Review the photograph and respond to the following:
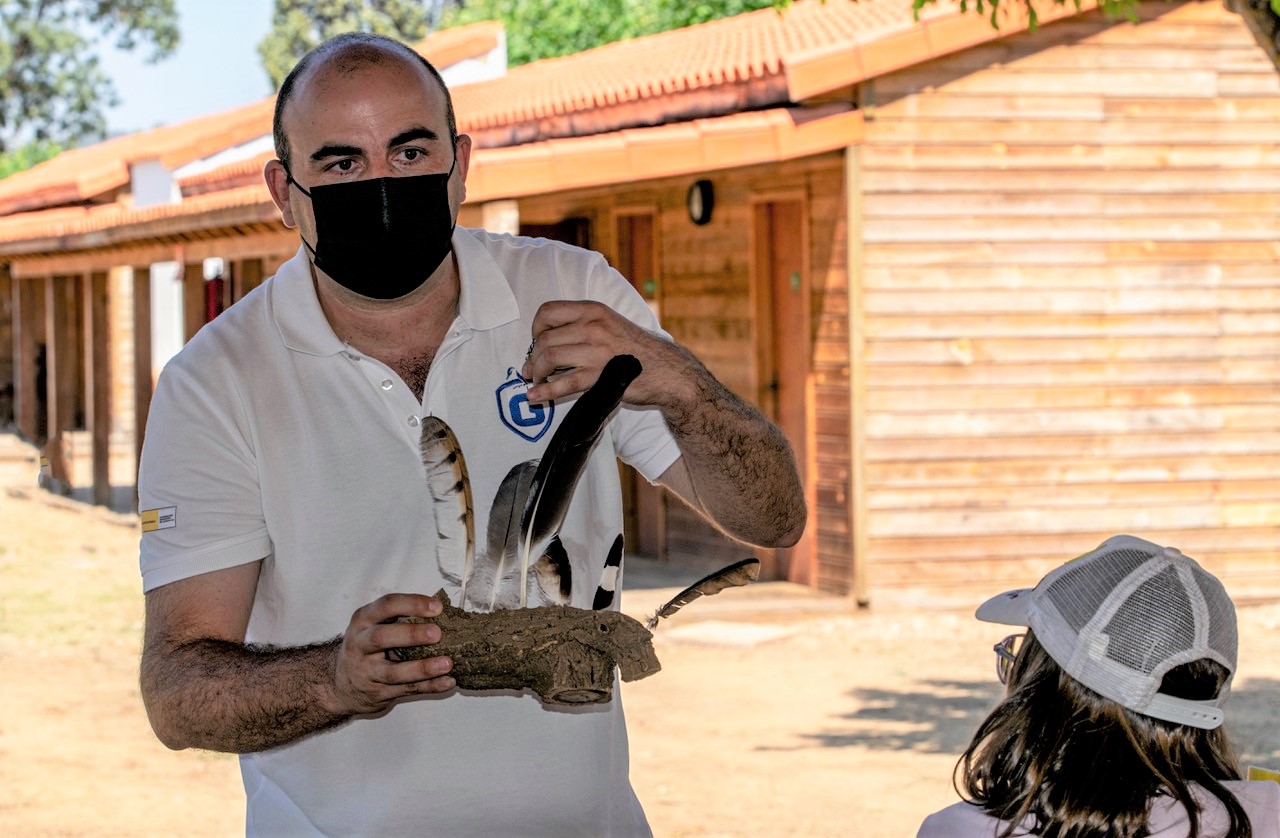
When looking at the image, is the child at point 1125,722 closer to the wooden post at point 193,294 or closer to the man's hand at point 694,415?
the man's hand at point 694,415

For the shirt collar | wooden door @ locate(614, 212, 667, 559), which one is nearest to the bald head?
the shirt collar

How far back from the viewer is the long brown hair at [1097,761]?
2371 mm

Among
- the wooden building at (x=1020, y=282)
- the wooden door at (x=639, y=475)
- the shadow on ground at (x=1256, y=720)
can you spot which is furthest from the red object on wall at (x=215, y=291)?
the shadow on ground at (x=1256, y=720)

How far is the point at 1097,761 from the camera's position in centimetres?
240

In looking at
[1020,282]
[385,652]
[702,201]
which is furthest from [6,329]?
[385,652]

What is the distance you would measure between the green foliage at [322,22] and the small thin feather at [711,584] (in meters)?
54.4

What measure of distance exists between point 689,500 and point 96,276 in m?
16.9

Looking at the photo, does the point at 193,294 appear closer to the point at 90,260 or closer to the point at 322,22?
the point at 90,260

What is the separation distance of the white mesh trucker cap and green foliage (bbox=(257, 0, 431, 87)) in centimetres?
5455

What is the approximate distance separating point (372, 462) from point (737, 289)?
9.62 metres

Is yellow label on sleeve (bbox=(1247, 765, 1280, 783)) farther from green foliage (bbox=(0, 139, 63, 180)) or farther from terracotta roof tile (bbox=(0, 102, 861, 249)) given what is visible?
green foliage (bbox=(0, 139, 63, 180))

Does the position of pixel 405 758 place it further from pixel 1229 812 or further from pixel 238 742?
pixel 1229 812

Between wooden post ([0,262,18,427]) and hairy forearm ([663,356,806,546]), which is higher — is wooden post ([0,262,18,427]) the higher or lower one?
the higher one

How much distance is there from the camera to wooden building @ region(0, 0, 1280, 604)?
10.3 m
